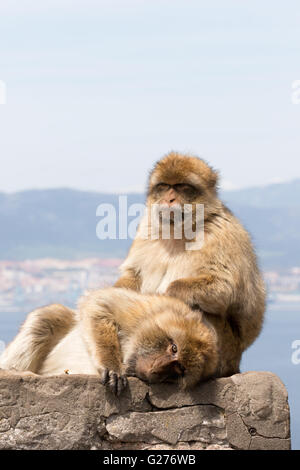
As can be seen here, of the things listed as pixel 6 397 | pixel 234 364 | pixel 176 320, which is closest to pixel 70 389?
pixel 6 397

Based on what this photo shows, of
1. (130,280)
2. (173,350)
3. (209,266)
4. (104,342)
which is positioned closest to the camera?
(173,350)

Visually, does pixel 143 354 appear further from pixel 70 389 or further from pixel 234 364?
pixel 234 364

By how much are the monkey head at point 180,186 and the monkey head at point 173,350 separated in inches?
28.1

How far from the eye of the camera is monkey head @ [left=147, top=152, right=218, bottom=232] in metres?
4.84

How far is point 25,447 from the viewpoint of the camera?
4.37m

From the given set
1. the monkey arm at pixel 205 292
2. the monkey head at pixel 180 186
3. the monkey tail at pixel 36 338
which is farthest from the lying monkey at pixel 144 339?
the monkey head at pixel 180 186

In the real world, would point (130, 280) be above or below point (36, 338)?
above

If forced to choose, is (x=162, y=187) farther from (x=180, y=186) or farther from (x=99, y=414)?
(x=99, y=414)

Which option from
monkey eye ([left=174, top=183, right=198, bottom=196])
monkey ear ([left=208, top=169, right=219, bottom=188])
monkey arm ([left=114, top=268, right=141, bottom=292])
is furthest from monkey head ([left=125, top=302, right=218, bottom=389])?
monkey ear ([left=208, top=169, right=219, bottom=188])

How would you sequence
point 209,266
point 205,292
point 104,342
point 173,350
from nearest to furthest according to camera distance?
point 173,350 < point 104,342 < point 205,292 < point 209,266

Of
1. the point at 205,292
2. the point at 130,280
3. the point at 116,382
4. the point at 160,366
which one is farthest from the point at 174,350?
the point at 130,280

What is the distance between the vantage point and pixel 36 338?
4891 mm

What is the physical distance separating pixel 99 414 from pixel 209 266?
96 centimetres
